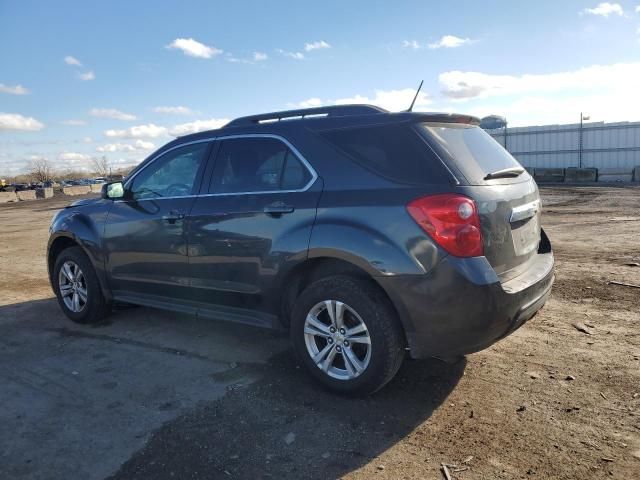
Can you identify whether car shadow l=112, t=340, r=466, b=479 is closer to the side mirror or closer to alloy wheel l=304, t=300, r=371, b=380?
alloy wheel l=304, t=300, r=371, b=380

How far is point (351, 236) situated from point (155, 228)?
2103 millimetres

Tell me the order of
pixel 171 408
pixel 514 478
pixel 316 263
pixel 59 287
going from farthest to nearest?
pixel 59 287 < pixel 316 263 < pixel 171 408 < pixel 514 478

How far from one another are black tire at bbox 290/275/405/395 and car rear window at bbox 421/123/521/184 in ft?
3.26

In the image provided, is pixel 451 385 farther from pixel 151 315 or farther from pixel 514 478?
pixel 151 315

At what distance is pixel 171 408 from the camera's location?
351cm

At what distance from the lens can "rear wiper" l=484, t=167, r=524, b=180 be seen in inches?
136

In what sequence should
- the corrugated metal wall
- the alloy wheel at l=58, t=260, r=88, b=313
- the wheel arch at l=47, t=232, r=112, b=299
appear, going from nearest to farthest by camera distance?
the wheel arch at l=47, t=232, r=112, b=299 < the alloy wheel at l=58, t=260, r=88, b=313 < the corrugated metal wall

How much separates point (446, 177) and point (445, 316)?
2.83ft

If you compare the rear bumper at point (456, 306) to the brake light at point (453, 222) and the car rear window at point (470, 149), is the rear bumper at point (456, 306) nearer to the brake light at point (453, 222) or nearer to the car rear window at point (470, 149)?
the brake light at point (453, 222)

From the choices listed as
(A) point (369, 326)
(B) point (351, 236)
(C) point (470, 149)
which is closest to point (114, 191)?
(B) point (351, 236)

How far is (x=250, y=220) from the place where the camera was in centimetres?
393

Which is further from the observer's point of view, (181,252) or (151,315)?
(151,315)

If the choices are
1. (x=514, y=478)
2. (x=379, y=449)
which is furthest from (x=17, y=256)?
(x=514, y=478)

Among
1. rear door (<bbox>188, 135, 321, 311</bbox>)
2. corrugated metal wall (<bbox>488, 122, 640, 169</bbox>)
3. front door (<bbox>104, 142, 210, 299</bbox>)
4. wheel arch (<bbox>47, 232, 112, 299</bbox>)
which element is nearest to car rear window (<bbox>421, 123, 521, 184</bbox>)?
rear door (<bbox>188, 135, 321, 311</bbox>)
